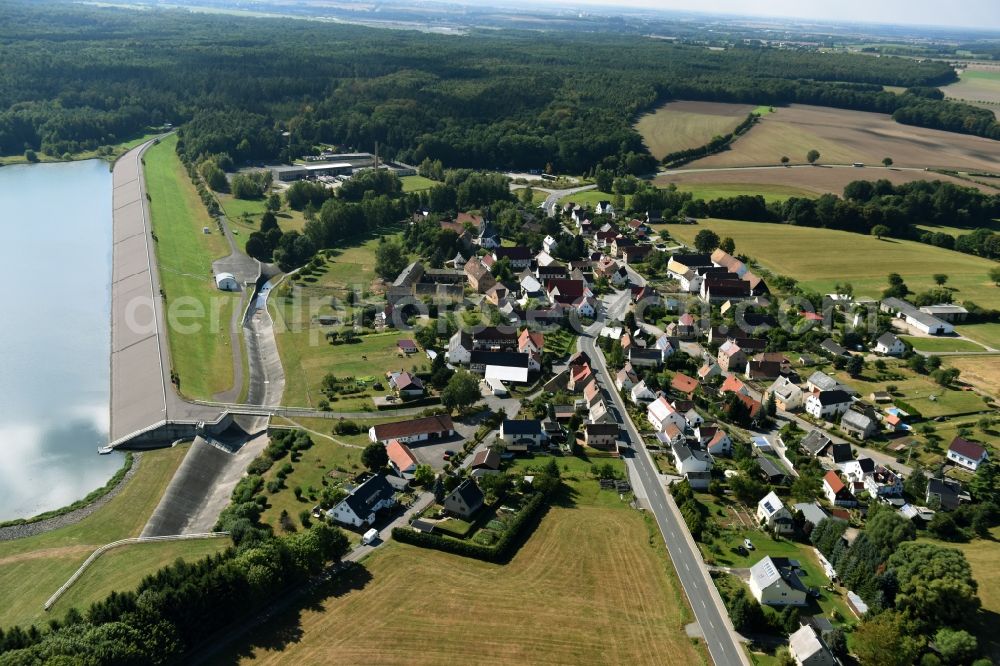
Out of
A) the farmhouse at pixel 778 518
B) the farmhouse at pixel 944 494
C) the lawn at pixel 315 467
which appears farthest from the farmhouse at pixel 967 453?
the lawn at pixel 315 467

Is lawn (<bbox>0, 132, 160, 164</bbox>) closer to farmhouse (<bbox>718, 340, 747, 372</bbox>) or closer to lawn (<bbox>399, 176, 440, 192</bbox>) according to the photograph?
lawn (<bbox>399, 176, 440, 192</bbox>)

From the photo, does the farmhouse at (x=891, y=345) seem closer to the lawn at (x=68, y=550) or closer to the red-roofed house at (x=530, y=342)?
the red-roofed house at (x=530, y=342)

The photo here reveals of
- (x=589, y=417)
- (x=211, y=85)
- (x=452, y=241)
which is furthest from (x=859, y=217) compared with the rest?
(x=211, y=85)

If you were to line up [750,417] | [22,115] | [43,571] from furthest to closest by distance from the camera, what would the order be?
[22,115] → [750,417] → [43,571]

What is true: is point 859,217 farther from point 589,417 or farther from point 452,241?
point 589,417

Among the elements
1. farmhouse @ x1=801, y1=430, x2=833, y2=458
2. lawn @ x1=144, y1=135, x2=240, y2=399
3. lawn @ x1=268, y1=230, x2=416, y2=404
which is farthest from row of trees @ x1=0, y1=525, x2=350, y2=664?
farmhouse @ x1=801, y1=430, x2=833, y2=458
